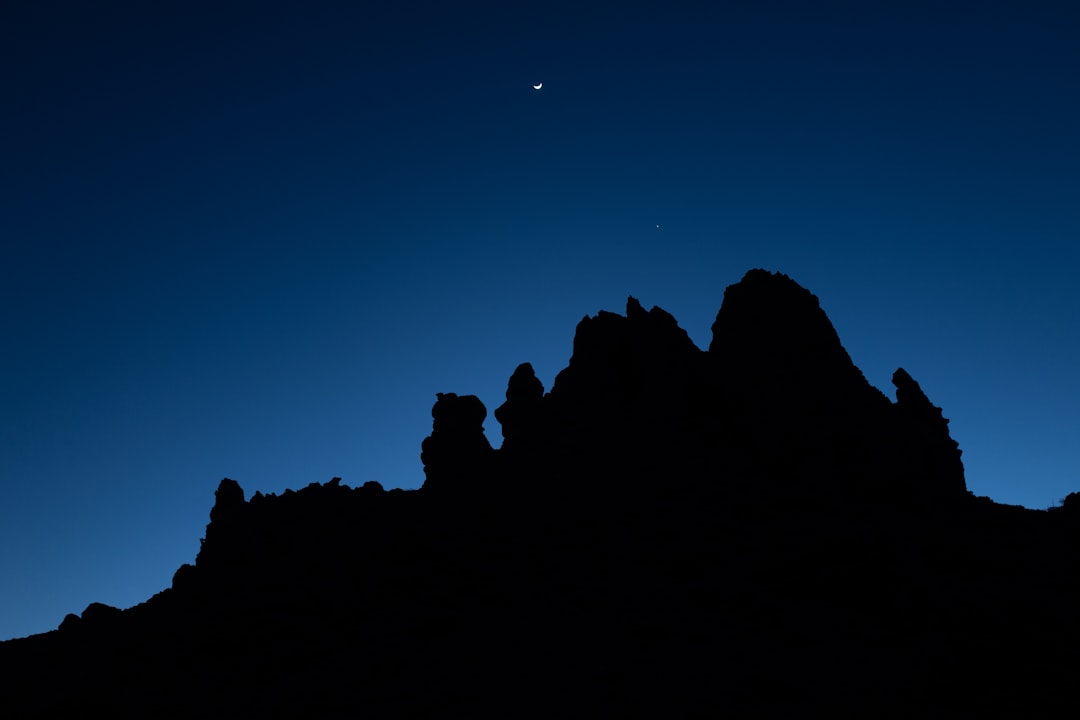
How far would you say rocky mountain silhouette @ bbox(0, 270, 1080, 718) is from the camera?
28000 millimetres

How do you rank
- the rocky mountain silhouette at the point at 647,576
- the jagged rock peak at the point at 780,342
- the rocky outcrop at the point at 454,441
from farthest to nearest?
the rocky outcrop at the point at 454,441 → the jagged rock peak at the point at 780,342 → the rocky mountain silhouette at the point at 647,576

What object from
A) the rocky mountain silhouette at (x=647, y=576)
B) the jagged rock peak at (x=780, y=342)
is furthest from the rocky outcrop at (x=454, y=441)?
the jagged rock peak at (x=780, y=342)

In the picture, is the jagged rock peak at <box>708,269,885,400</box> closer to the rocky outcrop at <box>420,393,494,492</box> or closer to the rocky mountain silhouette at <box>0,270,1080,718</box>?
the rocky mountain silhouette at <box>0,270,1080,718</box>

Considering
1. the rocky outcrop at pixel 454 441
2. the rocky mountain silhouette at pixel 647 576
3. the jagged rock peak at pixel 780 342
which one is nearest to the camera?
the rocky mountain silhouette at pixel 647 576

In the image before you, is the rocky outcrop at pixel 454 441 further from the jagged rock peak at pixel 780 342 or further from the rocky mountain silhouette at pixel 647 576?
the jagged rock peak at pixel 780 342

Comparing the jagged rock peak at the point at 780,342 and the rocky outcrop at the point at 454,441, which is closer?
the jagged rock peak at the point at 780,342

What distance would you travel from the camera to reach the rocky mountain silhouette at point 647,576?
2800 cm

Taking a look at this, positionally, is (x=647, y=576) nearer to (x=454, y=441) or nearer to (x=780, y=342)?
(x=780, y=342)

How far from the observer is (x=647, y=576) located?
38.1 metres

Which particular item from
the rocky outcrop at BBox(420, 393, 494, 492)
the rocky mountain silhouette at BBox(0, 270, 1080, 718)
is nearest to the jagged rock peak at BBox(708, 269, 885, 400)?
the rocky mountain silhouette at BBox(0, 270, 1080, 718)

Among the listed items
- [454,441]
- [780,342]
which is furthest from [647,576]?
[454,441]

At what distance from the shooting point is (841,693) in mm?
25922

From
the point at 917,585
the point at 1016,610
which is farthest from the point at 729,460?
the point at 1016,610

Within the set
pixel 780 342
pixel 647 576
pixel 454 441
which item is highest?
pixel 780 342
